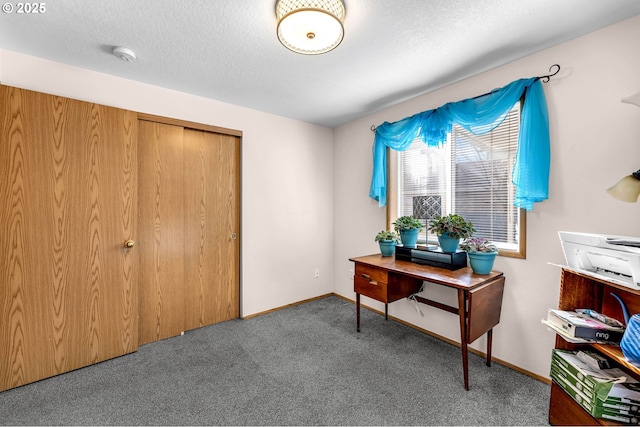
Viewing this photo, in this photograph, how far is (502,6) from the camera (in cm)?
150

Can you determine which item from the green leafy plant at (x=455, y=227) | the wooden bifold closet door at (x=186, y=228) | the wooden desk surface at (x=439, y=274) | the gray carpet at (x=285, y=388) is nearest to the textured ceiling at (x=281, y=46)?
the wooden bifold closet door at (x=186, y=228)

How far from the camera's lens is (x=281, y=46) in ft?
6.23

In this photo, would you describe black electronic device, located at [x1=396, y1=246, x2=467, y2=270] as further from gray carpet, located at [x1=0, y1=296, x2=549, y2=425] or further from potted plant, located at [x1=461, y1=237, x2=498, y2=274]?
gray carpet, located at [x1=0, y1=296, x2=549, y2=425]

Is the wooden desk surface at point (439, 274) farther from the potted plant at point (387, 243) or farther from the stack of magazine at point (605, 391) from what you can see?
the stack of magazine at point (605, 391)

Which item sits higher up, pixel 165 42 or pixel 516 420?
pixel 165 42

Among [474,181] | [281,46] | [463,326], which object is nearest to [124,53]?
[281,46]

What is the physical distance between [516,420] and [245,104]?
11.6 ft

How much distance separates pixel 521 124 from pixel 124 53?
301 centimetres

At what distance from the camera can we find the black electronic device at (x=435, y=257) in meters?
2.19

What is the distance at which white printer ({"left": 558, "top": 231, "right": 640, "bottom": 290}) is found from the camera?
1.17 m

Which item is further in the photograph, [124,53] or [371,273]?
[371,273]

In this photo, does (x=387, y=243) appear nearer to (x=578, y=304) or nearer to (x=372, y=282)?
(x=372, y=282)

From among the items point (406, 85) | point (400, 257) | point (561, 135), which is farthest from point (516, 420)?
point (406, 85)

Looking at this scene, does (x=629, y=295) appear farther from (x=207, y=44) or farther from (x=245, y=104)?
(x=245, y=104)
